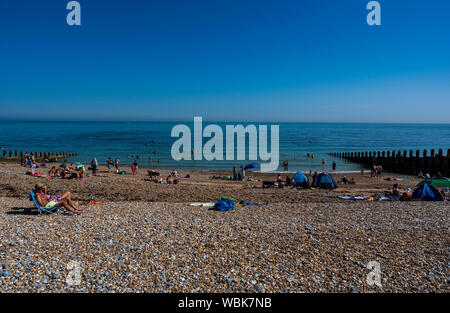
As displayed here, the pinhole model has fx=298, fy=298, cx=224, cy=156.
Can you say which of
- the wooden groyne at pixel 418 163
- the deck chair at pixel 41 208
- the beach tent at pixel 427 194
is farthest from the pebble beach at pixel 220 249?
the wooden groyne at pixel 418 163

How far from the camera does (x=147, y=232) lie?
809 centimetres

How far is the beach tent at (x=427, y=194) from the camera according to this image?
14.7 metres

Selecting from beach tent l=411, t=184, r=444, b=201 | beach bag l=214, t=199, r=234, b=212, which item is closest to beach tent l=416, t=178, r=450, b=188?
beach tent l=411, t=184, r=444, b=201

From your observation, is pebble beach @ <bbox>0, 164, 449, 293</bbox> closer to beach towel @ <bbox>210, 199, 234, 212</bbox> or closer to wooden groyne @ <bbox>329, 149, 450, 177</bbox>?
beach towel @ <bbox>210, 199, 234, 212</bbox>

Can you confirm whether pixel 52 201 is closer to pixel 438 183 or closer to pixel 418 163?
pixel 438 183

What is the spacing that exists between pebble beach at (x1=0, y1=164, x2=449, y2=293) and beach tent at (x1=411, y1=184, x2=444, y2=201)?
3.79 meters

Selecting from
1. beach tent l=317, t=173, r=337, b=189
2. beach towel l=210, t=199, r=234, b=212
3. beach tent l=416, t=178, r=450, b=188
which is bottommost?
beach tent l=317, t=173, r=337, b=189

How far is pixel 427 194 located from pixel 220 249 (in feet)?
42.1

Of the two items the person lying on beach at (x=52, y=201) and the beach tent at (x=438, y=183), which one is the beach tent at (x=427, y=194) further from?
the person lying on beach at (x=52, y=201)

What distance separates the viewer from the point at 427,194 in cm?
1486

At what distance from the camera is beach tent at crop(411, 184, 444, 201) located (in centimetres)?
1474

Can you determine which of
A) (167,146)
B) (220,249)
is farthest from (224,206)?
(167,146)

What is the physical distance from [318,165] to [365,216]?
2807 cm
